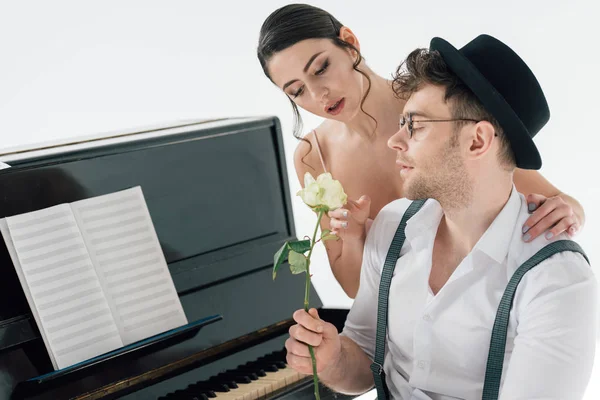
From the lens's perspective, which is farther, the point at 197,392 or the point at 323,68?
the point at 323,68

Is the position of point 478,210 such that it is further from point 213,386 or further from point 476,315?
point 213,386

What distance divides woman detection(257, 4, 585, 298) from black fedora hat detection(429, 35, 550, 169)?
209 mm

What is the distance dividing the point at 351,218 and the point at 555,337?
68cm

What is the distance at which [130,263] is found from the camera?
2.25 metres

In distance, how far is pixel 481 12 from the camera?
4.62 meters

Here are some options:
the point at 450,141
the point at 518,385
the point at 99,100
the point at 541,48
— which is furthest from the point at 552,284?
the point at 99,100

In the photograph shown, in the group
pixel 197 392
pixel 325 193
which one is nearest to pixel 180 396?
pixel 197 392

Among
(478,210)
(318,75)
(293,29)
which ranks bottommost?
(478,210)

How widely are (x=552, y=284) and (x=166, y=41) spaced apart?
3454 mm

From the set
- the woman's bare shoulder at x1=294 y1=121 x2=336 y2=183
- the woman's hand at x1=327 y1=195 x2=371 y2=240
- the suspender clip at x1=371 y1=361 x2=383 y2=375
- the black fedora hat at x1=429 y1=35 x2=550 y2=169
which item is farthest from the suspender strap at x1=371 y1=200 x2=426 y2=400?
the woman's bare shoulder at x1=294 y1=121 x2=336 y2=183

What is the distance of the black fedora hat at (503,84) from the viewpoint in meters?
1.78

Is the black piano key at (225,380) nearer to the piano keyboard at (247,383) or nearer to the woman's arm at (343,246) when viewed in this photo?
the piano keyboard at (247,383)

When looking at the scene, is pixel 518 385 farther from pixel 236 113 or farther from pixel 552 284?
pixel 236 113

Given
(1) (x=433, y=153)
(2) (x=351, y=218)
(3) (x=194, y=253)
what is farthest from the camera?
(3) (x=194, y=253)
